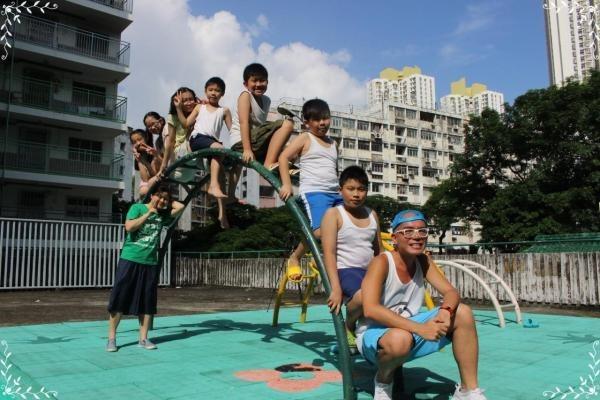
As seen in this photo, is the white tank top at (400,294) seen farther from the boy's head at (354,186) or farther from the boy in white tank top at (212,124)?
the boy in white tank top at (212,124)

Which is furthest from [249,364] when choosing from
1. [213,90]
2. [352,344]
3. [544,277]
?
[544,277]

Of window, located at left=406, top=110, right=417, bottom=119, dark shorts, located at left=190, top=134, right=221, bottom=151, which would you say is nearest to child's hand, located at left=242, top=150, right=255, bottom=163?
dark shorts, located at left=190, top=134, right=221, bottom=151

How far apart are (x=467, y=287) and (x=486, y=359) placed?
7.40 metres

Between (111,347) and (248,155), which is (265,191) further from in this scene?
(248,155)

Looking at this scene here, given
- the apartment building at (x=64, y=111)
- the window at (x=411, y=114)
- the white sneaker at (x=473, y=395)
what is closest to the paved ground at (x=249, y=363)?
the white sneaker at (x=473, y=395)

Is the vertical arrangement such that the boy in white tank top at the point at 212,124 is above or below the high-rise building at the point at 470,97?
below

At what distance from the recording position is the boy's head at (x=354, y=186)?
3.42 meters

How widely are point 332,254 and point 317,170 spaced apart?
968 mm

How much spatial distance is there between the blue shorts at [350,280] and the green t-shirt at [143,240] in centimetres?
267

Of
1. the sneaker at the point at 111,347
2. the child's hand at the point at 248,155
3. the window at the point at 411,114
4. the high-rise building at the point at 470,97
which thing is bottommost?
the sneaker at the point at 111,347

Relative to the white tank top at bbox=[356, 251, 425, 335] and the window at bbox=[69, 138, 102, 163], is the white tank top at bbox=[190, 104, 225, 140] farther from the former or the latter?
the window at bbox=[69, 138, 102, 163]

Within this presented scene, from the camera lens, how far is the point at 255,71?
4.76 meters

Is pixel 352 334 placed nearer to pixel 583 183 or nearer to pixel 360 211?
pixel 360 211

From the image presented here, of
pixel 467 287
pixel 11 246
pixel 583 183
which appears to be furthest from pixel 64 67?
pixel 583 183
